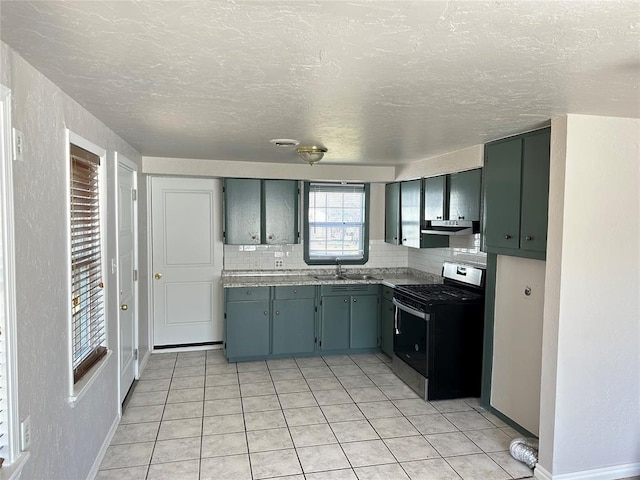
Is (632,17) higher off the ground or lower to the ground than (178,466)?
higher

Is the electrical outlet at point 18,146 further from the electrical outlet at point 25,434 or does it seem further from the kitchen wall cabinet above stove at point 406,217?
the kitchen wall cabinet above stove at point 406,217

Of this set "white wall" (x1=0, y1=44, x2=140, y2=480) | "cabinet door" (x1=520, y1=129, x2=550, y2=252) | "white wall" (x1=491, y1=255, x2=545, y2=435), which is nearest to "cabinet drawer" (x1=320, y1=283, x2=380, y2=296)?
"white wall" (x1=491, y1=255, x2=545, y2=435)

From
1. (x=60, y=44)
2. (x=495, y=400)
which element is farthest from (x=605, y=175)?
(x=60, y=44)

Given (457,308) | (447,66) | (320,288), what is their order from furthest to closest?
(320,288) < (457,308) < (447,66)

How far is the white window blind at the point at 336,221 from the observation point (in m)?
5.53

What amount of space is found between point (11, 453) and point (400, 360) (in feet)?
11.2

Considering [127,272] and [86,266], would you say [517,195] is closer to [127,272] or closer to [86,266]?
[86,266]

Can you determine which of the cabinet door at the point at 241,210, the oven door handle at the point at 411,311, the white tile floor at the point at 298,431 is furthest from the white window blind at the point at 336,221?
the white tile floor at the point at 298,431

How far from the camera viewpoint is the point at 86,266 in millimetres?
2668

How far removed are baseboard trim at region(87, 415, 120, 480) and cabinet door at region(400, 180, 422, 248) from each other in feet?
10.6

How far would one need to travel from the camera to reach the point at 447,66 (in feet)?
5.77

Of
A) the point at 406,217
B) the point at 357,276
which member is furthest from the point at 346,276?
the point at 406,217

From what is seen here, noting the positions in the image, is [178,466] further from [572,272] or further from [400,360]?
[572,272]

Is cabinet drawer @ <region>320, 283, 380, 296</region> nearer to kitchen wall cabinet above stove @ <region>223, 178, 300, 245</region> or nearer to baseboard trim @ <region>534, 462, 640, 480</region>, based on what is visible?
kitchen wall cabinet above stove @ <region>223, 178, 300, 245</region>
